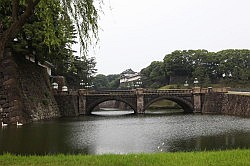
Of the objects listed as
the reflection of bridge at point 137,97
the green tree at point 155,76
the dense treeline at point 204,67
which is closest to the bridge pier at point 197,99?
the reflection of bridge at point 137,97

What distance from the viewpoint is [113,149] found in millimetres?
17156

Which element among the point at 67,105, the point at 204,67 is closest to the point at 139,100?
the point at 67,105

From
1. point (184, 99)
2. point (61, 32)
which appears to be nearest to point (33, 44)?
point (61, 32)

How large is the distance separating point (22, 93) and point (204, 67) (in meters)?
67.1

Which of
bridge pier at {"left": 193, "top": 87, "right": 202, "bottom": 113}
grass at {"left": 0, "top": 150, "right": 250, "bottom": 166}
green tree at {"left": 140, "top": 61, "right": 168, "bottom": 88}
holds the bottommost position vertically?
grass at {"left": 0, "top": 150, "right": 250, "bottom": 166}

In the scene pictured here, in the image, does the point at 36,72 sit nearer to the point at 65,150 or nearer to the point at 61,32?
the point at 65,150

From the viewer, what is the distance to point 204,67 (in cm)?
9331

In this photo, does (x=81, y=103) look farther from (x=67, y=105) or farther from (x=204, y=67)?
(x=204, y=67)

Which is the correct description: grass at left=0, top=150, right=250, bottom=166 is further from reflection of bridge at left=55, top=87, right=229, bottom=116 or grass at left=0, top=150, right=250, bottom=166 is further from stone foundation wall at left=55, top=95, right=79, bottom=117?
reflection of bridge at left=55, top=87, right=229, bottom=116

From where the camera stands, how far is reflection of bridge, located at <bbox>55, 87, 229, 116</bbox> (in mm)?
53312

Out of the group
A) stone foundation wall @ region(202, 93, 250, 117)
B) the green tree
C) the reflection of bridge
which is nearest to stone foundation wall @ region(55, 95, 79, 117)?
the reflection of bridge

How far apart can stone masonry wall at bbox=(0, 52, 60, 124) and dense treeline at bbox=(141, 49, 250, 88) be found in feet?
173

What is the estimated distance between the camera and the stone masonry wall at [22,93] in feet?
100

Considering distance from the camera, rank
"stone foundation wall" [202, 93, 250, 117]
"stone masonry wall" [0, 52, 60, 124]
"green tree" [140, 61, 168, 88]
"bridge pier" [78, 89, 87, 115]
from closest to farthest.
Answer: "stone masonry wall" [0, 52, 60, 124], "stone foundation wall" [202, 93, 250, 117], "bridge pier" [78, 89, 87, 115], "green tree" [140, 61, 168, 88]
